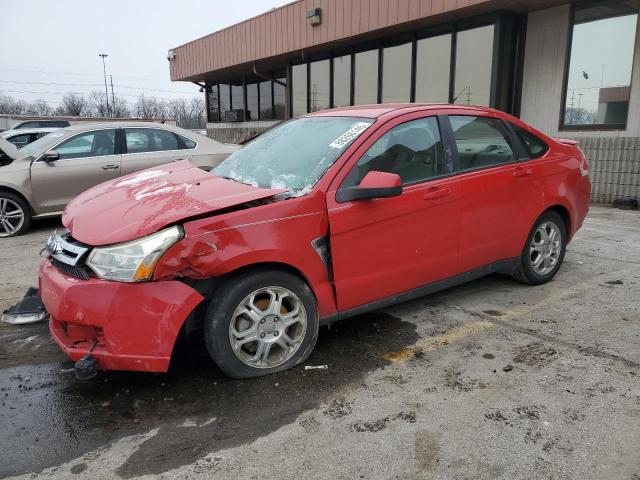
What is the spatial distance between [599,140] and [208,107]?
16.6 m

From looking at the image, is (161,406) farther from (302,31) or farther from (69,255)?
(302,31)

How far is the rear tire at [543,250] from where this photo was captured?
14.4 ft

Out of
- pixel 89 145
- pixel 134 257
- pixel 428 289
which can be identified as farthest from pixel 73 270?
pixel 89 145

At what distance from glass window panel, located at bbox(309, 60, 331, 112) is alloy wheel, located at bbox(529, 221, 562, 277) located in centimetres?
1026

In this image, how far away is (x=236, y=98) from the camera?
19.5 m

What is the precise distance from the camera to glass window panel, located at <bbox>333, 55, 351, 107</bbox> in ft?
43.0

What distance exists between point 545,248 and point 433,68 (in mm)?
7309

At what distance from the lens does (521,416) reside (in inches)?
102

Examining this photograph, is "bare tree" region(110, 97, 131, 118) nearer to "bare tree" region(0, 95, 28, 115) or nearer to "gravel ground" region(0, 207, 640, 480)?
"bare tree" region(0, 95, 28, 115)

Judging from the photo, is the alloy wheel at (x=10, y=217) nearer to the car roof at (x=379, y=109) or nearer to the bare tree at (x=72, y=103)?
the car roof at (x=379, y=109)

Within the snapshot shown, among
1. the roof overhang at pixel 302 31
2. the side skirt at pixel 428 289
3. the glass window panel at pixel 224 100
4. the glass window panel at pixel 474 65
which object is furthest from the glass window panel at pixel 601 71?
the glass window panel at pixel 224 100

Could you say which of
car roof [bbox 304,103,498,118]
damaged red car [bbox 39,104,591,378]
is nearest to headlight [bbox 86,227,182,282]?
damaged red car [bbox 39,104,591,378]

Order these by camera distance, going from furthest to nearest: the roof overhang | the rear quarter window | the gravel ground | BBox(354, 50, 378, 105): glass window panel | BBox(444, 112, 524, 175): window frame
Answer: BBox(354, 50, 378, 105): glass window panel → the roof overhang → the rear quarter window → BBox(444, 112, 524, 175): window frame → the gravel ground

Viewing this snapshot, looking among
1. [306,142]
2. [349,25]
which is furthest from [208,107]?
[306,142]
